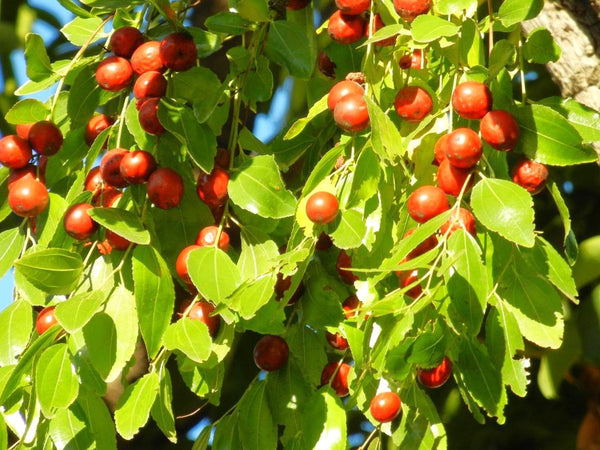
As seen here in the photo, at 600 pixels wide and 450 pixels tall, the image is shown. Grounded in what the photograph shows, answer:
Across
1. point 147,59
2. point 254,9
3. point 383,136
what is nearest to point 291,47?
point 254,9

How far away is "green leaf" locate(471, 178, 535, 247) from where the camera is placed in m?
0.85

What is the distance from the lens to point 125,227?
0.97 metres

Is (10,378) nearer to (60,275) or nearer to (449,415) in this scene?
(60,275)

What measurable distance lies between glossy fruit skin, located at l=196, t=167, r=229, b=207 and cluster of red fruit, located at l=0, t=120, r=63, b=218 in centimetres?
18

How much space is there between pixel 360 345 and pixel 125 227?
0.84 feet

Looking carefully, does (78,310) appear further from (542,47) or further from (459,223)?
(542,47)

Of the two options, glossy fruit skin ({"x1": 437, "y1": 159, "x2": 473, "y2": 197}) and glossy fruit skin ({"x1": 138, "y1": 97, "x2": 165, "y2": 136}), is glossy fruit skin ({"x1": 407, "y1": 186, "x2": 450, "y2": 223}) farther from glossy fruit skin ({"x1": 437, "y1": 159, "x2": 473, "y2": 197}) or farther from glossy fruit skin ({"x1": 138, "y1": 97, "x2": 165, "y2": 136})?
glossy fruit skin ({"x1": 138, "y1": 97, "x2": 165, "y2": 136})

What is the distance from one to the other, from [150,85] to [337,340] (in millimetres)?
342

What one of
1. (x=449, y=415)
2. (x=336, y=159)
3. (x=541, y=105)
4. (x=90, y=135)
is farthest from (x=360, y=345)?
(x=449, y=415)

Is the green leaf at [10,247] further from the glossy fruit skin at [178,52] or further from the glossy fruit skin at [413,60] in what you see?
the glossy fruit skin at [413,60]

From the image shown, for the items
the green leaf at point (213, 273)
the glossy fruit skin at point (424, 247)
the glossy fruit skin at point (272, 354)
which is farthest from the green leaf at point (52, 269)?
the glossy fruit skin at point (424, 247)

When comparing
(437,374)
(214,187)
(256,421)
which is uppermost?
(214,187)

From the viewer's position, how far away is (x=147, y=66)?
1.08 meters

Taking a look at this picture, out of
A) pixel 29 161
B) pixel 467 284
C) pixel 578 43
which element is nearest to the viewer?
pixel 467 284
